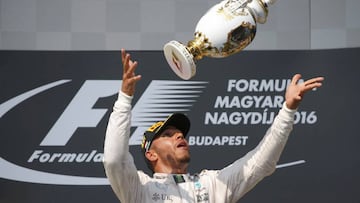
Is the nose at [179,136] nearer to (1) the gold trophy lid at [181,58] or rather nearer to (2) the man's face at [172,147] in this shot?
(2) the man's face at [172,147]

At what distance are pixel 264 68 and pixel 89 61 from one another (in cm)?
95

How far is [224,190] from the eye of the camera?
326 centimetres

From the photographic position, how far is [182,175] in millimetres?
3287

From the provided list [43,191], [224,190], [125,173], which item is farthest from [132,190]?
[43,191]

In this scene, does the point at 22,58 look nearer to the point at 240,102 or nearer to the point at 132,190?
the point at 240,102

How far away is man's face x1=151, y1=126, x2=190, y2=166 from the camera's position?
331cm

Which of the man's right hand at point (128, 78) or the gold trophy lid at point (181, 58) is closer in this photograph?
the man's right hand at point (128, 78)

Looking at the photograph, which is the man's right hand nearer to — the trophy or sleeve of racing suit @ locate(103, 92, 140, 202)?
sleeve of racing suit @ locate(103, 92, 140, 202)

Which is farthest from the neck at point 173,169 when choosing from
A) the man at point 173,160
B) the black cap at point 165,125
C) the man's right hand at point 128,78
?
the man's right hand at point 128,78

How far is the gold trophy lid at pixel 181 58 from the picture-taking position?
3275 mm

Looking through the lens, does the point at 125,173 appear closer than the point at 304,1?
Yes

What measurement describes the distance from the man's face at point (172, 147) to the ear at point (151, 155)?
1 cm

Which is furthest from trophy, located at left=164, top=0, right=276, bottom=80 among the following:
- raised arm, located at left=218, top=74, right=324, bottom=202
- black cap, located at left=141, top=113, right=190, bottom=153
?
raised arm, located at left=218, top=74, right=324, bottom=202

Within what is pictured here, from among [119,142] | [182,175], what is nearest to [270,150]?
[182,175]
